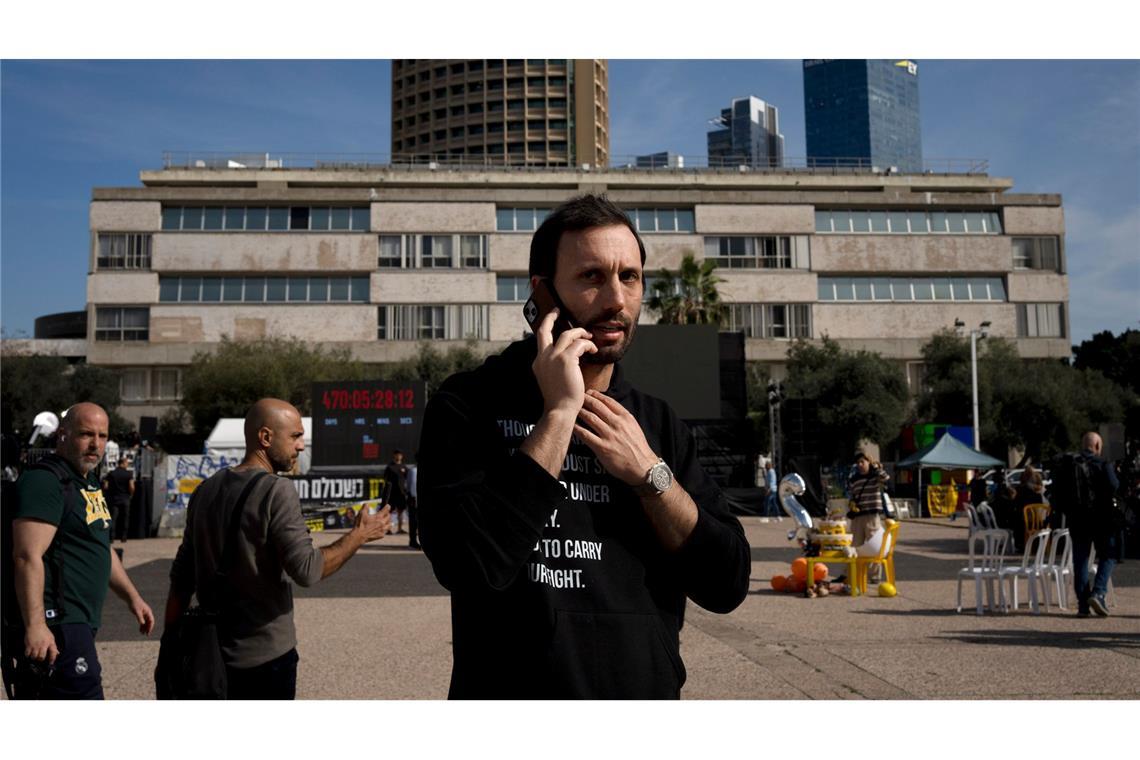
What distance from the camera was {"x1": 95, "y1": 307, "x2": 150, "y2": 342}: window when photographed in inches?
2509

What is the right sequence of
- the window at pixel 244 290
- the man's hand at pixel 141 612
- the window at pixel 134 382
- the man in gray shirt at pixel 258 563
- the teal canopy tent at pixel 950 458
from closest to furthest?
the man in gray shirt at pixel 258 563, the man's hand at pixel 141 612, the teal canopy tent at pixel 950 458, the window at pixel 134 382, the window at pixel 244 290

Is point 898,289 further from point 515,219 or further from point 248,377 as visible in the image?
point 248,377

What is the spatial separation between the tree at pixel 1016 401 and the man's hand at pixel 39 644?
5074 centimetres

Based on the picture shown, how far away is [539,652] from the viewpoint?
5.72 feet

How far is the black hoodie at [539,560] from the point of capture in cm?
168

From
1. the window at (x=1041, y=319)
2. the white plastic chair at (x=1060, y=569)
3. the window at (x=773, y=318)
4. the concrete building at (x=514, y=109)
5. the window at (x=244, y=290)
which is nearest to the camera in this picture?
the white plastic chair at (x=1060, y=569)

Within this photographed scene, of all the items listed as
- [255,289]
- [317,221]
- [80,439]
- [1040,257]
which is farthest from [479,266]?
[80,439]

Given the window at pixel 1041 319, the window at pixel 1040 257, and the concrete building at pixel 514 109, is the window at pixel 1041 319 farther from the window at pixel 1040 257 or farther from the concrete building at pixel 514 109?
the concrete building at pixel 514 109

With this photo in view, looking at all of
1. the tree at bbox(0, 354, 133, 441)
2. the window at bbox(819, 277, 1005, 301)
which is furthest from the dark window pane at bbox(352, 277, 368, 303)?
the window at bbox(819, 277, 1005, 301)

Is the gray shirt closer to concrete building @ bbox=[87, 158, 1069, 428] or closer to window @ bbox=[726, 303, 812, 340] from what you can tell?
concrete building @ bbox=[87, 158, 1069, 428]

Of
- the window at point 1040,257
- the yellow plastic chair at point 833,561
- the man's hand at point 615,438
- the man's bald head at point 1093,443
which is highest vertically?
the window at point 1040,257

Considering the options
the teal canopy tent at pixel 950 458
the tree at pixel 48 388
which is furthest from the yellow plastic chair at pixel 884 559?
the tree at pixel 48 388

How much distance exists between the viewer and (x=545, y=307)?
6.19ft

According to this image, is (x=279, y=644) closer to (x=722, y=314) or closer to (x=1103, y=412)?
(x=722, y=314)
